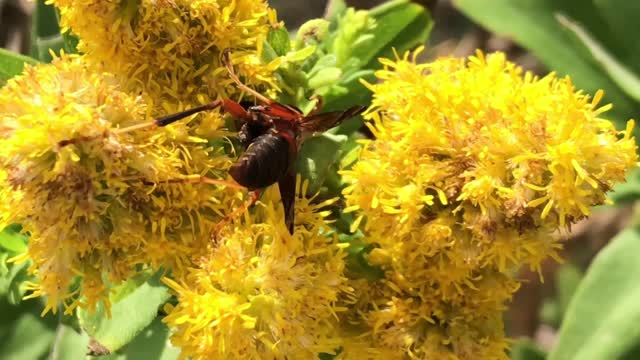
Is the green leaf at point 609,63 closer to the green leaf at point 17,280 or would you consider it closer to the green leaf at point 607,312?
the green leaf at point 607,312

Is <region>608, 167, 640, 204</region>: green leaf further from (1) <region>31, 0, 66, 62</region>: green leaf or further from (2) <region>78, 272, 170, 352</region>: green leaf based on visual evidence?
(1) <region>31, 0, 66, 62</region>: green leaf

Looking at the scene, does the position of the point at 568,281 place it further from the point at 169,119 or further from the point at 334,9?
the point at 169,119

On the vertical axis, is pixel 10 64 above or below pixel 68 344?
above

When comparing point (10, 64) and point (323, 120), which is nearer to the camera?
point (323, 120)

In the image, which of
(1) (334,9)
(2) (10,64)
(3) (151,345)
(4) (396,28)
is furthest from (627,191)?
(2) (10,64)

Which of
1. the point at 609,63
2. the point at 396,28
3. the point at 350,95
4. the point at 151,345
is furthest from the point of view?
the point at 609,63

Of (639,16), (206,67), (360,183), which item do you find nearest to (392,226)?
(360,183)

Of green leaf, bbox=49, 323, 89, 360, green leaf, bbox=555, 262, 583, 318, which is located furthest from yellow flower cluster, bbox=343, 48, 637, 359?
green leaf, bbox=555, 262, 583, 318
